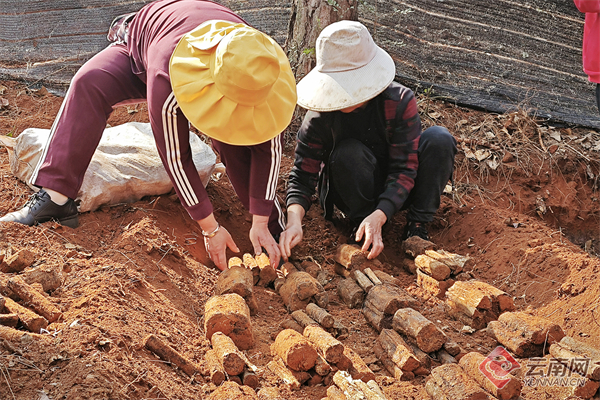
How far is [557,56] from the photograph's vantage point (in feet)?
16.7

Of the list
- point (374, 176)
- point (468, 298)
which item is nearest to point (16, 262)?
point (374, 176)

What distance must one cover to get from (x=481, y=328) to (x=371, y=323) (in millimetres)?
574

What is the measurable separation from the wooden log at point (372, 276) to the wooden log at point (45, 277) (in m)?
1.64

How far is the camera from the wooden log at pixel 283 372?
2.18 metres

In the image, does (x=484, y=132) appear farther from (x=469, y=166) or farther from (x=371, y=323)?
(x=371, y=323)

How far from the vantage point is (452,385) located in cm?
208

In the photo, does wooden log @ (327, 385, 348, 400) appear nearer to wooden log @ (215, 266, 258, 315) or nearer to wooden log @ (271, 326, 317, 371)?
wooden log @ (271, 326, 317, 371)

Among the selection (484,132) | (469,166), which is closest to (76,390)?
(469,166)

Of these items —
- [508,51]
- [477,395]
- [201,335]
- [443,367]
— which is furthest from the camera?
[508,51]

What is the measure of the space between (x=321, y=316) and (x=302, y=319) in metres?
0.10

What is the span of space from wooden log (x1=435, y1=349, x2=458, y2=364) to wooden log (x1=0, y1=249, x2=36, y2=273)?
2.09 metres

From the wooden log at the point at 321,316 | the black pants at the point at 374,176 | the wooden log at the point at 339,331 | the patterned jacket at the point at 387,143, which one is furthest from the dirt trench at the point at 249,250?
the patterned jacket at the point at 387,143

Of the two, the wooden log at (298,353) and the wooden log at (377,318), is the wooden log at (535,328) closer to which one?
the wooden log at (377,318)

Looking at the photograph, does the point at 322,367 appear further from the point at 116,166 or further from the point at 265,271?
the point at 116,166
